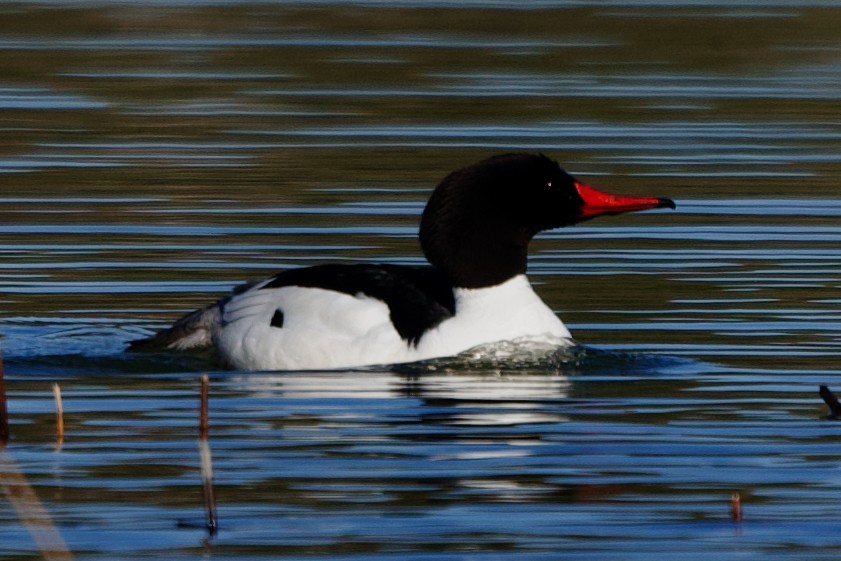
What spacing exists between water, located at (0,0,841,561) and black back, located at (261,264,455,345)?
0.86ft

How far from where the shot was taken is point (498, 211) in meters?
11.3

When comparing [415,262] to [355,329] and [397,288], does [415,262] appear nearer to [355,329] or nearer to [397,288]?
[397,288]

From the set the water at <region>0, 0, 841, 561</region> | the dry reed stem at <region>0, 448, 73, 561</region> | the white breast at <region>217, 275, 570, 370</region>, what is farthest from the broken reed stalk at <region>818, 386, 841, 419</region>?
the dry reed stem at <region>0, 448, 73, 561</region>

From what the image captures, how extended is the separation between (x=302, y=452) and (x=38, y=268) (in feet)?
16.1

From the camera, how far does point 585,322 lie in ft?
40.3

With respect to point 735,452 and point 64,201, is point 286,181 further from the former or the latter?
point 735,452

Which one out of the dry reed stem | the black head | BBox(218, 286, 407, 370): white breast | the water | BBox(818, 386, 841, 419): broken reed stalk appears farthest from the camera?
the black head

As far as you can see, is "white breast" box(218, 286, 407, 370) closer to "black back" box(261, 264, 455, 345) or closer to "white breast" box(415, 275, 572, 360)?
"black back" box(261, 264, 455, 345)

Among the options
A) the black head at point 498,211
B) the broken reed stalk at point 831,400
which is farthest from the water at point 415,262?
the black head at point 498,211

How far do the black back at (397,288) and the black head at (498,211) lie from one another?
140 millimetres

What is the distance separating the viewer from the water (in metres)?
7.93

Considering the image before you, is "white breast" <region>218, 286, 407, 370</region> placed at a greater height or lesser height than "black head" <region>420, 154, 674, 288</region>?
lesser

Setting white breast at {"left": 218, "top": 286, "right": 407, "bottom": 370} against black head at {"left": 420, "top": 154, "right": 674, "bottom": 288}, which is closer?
white breast at {"left": 218, "top": 286, "right": 407, "bottom": 370}

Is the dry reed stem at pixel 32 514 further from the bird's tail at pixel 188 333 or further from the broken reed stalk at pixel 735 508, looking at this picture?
the bird's tail at pixel 188 333
